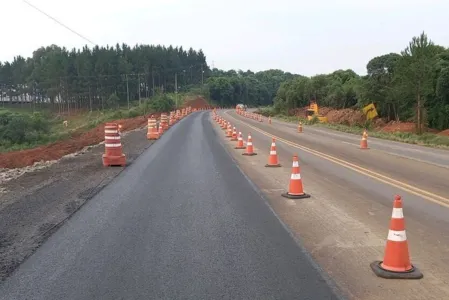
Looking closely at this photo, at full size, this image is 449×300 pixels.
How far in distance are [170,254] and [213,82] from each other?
488ft

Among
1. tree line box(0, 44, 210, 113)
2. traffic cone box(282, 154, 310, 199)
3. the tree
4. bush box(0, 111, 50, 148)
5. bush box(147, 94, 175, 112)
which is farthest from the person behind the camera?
tree line box(0, 44, 210, 113)

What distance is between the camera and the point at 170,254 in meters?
5.82

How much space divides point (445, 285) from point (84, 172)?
36.4ft

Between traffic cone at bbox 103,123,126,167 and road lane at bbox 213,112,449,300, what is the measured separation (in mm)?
4691

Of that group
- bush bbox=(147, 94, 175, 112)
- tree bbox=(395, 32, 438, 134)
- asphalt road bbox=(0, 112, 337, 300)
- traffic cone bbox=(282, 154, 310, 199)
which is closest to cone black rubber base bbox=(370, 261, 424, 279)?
asphalt road bbox=(0, 112, 337, 300)

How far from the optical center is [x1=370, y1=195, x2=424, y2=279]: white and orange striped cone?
5.14 meters

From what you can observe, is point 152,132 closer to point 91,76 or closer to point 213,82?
point 91,76

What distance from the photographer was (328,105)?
81125 mm

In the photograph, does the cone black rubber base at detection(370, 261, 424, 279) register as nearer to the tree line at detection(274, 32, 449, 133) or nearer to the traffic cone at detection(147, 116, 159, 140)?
the traffic cone at detection(147, 116, 159, 140)

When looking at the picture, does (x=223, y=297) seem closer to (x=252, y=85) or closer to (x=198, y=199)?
(x=198, y=199)

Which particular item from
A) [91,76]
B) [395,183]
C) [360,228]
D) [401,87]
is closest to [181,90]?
[91,76]

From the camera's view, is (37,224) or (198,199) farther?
(198,199)

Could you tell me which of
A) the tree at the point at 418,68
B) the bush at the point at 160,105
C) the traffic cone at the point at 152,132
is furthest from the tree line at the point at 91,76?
the traffic cone at the point at 152,132

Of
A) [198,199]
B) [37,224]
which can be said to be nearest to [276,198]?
[198,199]
